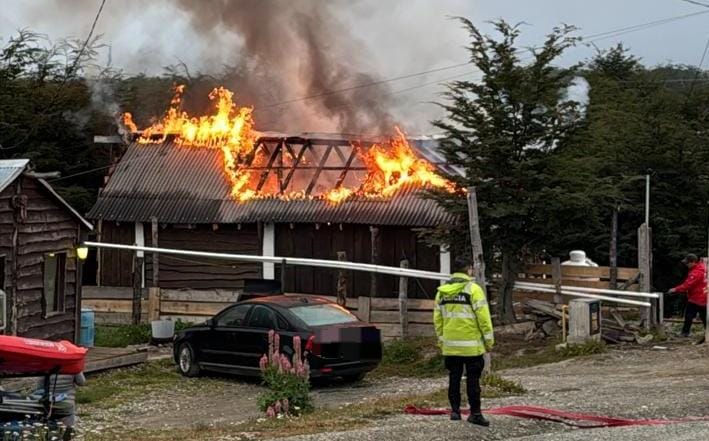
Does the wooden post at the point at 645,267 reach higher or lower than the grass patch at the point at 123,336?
higher

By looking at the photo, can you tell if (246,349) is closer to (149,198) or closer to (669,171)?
(149,198)

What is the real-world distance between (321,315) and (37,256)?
18.1 feet

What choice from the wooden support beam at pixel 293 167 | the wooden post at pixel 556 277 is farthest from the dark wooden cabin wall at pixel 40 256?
the wooden post at pixel 556 277

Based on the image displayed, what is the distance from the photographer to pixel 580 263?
22531mm

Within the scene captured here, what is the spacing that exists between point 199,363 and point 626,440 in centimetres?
985

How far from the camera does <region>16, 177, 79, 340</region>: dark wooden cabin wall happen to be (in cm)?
1703

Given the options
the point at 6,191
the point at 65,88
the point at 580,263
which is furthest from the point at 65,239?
the point at 65,88

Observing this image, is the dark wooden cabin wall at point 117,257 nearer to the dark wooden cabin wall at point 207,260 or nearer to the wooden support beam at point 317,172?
the dark wooden cabin wall at point 207,260

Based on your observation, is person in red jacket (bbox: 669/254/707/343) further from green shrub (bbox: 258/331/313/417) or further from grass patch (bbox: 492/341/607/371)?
green shrub (bbox: 258/331/313/417)

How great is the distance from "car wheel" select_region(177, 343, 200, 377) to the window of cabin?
265 cm

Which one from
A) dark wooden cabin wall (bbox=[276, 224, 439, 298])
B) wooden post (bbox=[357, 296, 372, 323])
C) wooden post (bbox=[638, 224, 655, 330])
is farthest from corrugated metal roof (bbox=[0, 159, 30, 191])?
wooden post (bbox=[638, 224, 655, 330])

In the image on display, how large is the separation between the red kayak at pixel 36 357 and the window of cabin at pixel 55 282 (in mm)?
9667

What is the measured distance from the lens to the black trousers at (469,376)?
10.0m

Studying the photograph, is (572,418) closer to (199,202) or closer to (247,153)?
(199,202)
